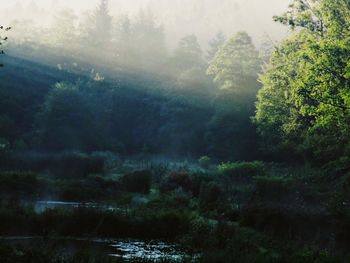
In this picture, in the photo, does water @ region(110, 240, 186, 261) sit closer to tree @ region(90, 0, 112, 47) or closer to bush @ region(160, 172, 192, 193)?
bush @ region(160, 172, 192, 193)

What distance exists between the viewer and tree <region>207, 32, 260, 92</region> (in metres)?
56.6

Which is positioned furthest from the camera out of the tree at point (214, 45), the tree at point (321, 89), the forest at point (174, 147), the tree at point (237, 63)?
the tree at point (214, 45)

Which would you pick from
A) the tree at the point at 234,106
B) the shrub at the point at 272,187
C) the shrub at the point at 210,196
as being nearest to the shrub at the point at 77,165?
the shrub at the point at 210,196

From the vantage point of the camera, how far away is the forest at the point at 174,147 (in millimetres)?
13117

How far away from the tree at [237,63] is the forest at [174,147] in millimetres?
169

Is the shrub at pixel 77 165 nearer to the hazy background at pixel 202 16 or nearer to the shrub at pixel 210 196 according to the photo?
the shrub at pixel 210 196

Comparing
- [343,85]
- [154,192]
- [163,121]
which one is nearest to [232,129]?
[163,121]

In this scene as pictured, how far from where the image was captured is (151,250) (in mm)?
11977

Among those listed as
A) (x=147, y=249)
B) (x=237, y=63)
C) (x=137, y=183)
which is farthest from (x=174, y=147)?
(x=147, y=249)

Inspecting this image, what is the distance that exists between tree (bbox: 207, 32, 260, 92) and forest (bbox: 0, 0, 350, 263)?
0.55 feet

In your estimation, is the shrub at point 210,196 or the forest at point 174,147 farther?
the shrub at point 210,196

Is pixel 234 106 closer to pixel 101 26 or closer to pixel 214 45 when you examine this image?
pixel 101 26

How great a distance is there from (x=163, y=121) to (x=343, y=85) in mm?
34241

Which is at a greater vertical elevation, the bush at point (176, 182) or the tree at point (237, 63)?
the tree at point (237, 63)
